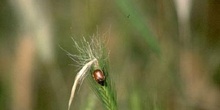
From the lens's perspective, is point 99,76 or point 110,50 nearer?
point 99,76

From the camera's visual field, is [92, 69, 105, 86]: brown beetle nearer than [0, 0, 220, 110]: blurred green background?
Yes

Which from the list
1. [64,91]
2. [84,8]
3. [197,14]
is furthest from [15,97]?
[197,14]

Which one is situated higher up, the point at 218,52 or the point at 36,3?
the point at 36,3

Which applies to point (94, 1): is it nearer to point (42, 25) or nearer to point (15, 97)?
point (42, 25)

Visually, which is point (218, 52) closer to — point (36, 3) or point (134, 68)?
point (134, 68)

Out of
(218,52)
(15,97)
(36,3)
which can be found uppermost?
(36,3)

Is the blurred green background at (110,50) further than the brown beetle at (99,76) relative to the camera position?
Yes

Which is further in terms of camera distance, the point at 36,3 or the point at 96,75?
the point at 36,3
